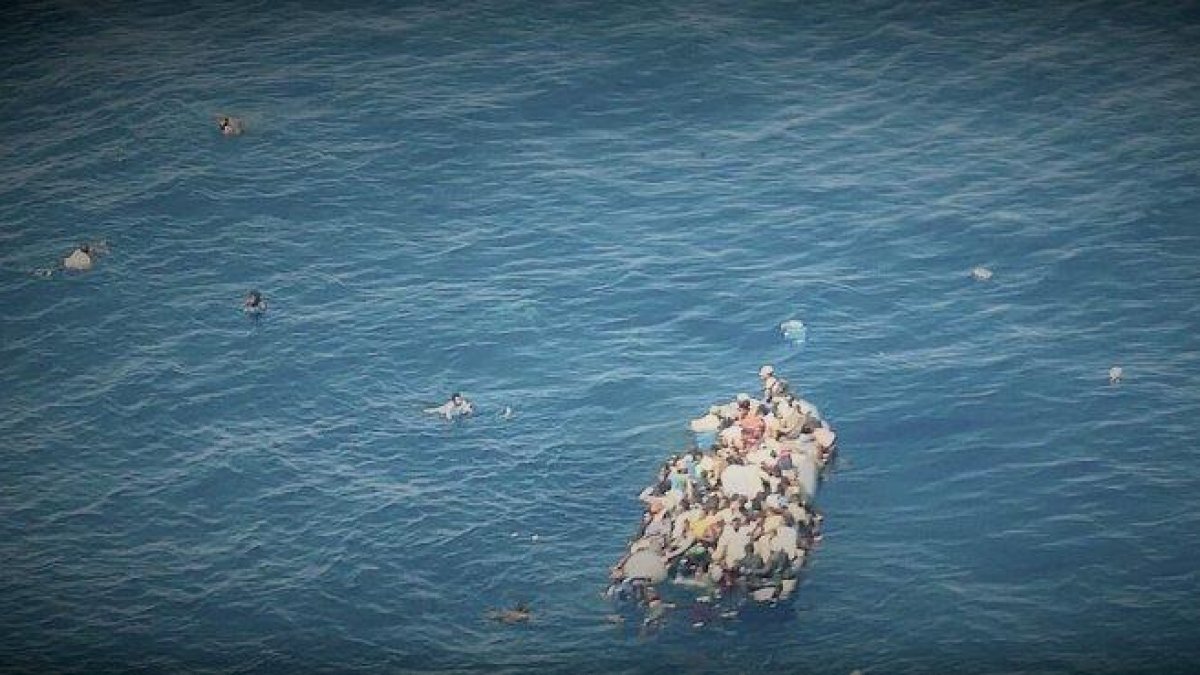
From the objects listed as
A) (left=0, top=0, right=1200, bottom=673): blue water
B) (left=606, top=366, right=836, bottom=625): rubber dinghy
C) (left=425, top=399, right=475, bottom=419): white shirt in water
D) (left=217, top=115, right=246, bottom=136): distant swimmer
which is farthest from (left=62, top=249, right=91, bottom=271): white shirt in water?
(left=606, top=366, right=836, bottom=625): rubber dinghy

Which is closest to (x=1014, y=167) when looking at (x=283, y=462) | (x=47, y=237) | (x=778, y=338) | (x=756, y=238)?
(x=756, y=238)

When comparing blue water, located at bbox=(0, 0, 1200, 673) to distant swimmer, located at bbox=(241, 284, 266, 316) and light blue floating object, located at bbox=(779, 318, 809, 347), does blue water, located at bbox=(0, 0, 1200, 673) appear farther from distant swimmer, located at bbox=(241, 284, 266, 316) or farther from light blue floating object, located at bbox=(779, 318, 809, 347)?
distant swimmer, located at bbox=(241, 284, 266, 316)

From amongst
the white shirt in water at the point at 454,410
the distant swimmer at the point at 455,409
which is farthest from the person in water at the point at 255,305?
the white shirt in water at the point at 454,410

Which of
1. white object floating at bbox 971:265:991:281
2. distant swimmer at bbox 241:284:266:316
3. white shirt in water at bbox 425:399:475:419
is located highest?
white object floating at bbox 971:265:991:281

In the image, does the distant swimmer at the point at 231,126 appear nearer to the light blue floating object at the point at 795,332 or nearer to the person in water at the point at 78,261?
the person in water at the point at 78,261

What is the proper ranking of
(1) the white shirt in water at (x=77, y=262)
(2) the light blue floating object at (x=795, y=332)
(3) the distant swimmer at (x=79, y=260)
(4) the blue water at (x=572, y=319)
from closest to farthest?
(4) the blue water at (x=572, y=319)
(2) the light blue floating object at (x=795, y=332)
(3) the distant swimmer at (x=79, y=260)
(1) the white shirt in water at (x=77, y=262)

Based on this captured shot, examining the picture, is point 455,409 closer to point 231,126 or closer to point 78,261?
point 78,261
